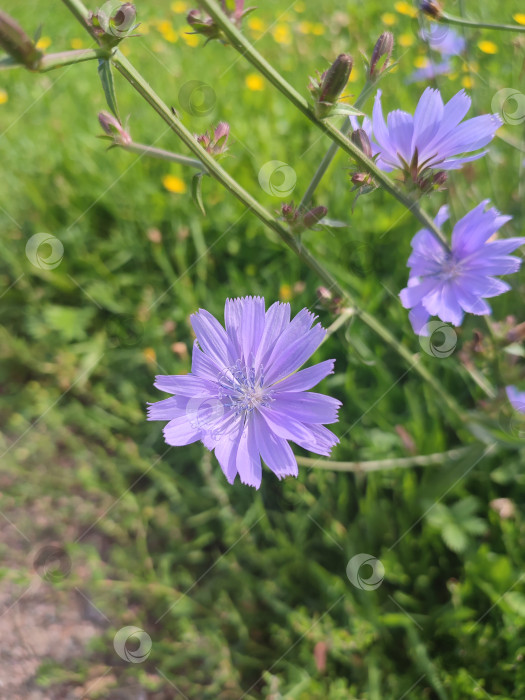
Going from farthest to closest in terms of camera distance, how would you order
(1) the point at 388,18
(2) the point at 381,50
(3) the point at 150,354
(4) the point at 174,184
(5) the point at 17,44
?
(1) the point at 388,18 → (4) the point at 174,184 → (3) the point at 150,354 → (2) the point at 381,50 → (5) the point at 17,44

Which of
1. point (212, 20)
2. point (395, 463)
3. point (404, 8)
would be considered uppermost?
point (404, 8)

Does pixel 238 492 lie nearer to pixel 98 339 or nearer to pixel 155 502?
pixel 155 502

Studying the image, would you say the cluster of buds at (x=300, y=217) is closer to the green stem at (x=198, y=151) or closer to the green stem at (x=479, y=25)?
the green stem at (x=198, y=151)

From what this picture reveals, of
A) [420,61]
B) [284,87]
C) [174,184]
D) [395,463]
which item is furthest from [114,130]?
[420,61]

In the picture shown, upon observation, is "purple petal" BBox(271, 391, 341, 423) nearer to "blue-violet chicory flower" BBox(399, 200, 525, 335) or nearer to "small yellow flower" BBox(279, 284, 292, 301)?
"blue-violet chicory flower" BBox(399, 200, 525, 335)

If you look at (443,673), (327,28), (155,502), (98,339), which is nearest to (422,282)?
(443,673)

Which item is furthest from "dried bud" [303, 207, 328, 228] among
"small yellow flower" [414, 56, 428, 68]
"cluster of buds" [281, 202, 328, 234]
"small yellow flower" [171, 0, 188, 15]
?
"small yellow flower" [171, 0, 188, 15]

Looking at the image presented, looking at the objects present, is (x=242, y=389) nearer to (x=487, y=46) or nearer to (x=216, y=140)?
(x=216, y=140)
